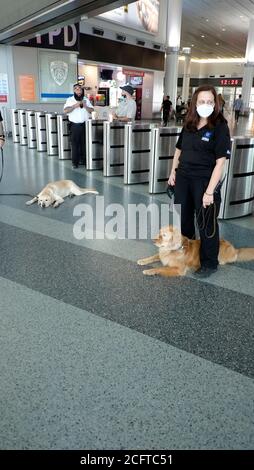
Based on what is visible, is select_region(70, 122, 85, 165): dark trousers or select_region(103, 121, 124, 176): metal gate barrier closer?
select_region(103, 121, 124, 176): metal gate barrier

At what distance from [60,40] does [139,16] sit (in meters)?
7.45

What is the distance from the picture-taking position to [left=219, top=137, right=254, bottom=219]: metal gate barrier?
4.54m

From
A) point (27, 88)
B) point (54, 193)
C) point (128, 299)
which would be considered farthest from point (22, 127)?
point (128, 299)

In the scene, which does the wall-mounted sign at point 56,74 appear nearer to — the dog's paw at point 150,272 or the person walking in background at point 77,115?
the person walking in background at point 77,115

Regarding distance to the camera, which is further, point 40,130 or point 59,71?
point 59,71

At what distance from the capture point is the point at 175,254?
3.15 m

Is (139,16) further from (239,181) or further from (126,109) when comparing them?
(239,181)

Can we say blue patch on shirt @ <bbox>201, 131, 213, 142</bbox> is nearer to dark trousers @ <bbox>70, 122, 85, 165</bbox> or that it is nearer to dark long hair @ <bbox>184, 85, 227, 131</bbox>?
dark long hair @ <bbox>184, 85, 227, 131</bbox>

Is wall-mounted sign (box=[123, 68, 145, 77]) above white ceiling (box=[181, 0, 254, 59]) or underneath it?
underneath

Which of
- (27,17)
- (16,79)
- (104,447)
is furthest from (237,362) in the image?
(16,79)

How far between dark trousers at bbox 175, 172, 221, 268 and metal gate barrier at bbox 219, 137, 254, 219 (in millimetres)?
A: 1485

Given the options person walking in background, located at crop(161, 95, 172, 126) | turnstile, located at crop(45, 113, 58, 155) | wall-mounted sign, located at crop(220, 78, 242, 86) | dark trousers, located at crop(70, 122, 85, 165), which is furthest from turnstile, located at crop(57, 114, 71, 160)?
wall-mounted sign, located at crop(220, 78, 242, 86)

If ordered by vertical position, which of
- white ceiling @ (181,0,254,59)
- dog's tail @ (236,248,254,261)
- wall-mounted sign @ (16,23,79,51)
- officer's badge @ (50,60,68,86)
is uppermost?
white ceiling @ (181,0,254,59)

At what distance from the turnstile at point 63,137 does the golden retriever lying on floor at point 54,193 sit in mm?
3611
